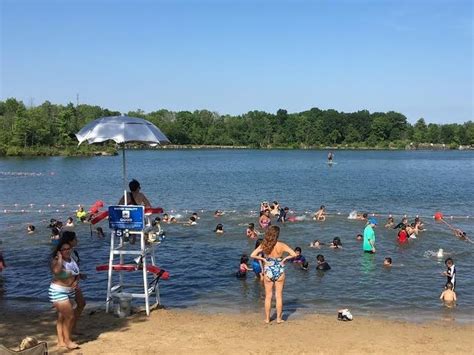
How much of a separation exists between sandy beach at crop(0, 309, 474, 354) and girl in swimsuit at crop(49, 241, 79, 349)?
1.36ft

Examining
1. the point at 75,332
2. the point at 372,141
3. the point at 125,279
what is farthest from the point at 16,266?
the point at 372,141

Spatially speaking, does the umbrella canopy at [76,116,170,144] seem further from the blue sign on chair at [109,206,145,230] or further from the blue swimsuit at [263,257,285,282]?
the blue swimsuit at [263,257,285,282]

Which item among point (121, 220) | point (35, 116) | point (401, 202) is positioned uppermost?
point (35, 116)

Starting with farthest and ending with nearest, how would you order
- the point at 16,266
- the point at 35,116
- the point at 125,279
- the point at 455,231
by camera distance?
1. the point at 35,116
2. the point at 455,231
3. the point at 16,266
4. the point at 125,279

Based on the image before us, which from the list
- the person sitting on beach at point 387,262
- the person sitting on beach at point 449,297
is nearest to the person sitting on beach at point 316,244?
the person sitting on beach at point 387,262

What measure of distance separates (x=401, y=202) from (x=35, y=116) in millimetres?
101291

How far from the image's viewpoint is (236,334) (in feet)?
35.3

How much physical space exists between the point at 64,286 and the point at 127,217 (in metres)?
2.05

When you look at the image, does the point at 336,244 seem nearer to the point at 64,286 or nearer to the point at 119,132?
the point at 119,132

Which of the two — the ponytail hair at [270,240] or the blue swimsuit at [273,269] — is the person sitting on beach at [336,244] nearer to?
the blue swimsuit at [273,269]

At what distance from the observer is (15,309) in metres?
13.3

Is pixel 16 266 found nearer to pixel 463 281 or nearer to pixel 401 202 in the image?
pixel 463 281

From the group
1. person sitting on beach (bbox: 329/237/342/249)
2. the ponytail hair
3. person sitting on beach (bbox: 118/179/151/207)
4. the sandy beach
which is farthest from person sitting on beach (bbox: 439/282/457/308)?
person sitting on beach (bbox: 118/179/151/207)

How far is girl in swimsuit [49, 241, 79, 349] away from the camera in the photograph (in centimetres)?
916
